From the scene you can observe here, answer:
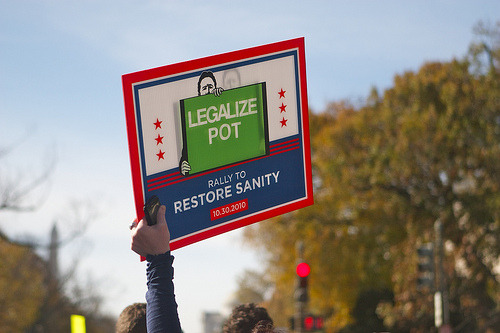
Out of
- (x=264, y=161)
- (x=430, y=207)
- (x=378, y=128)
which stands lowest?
(x=264, y=161)

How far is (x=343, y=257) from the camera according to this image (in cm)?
3341

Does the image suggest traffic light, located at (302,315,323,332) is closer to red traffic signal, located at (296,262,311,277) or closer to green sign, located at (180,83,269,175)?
red traffic signal, located at (296,262,311,277)

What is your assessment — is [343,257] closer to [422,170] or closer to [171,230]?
[422,170]

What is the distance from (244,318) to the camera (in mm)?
3551

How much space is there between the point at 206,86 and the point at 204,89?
0.02 meters

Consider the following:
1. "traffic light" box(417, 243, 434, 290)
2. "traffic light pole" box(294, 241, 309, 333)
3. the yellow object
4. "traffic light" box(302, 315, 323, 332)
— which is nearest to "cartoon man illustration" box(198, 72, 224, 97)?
the yellow object

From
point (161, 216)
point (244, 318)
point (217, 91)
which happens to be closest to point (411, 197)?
point (244, 318)

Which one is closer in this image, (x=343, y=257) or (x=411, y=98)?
(x=411, y=98)

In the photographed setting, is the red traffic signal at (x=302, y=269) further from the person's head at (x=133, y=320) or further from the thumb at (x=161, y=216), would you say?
the thumb at (x=161, y=216)

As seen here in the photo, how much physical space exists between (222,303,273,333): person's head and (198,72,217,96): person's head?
1.02 m

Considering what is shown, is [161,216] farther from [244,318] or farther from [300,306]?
[300,306]

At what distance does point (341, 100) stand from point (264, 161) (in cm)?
3689

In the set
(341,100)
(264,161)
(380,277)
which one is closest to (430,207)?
(380,277)

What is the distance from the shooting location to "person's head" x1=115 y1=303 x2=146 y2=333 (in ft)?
10.9
